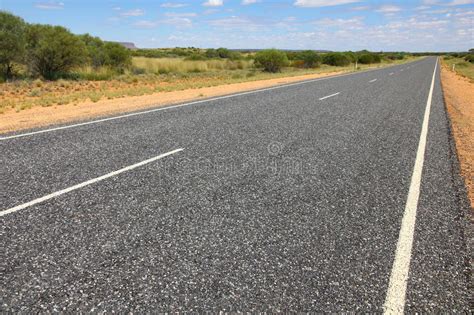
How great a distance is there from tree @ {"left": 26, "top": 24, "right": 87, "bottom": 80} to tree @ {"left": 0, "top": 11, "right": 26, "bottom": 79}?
93 cm

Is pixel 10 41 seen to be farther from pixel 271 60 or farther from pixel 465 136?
pixel 271 60

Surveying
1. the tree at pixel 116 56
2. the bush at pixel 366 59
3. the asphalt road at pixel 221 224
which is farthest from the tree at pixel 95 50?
the bush at pixel 366 59

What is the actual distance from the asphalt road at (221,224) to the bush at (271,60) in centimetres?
3244

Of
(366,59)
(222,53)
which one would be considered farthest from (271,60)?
(366,59)

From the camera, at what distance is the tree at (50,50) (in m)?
21.8

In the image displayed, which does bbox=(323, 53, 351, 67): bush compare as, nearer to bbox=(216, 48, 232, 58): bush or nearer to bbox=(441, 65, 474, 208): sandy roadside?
bbox=(216, 48, 232, 58): bush

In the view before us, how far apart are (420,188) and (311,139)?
2663 mm

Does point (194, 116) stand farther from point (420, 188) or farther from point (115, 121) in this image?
point (420, 188)

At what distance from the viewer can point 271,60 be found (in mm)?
37656

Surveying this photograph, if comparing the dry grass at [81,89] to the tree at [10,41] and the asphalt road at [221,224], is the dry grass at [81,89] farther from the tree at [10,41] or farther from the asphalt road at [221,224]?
the asphalt road at [221,224]

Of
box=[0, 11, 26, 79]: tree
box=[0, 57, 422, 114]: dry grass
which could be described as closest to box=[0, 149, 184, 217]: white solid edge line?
box=[0, 57, 422, 114]: dry grass

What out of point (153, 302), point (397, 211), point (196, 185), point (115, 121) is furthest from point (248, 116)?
point (153, 302)

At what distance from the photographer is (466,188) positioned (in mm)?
4777

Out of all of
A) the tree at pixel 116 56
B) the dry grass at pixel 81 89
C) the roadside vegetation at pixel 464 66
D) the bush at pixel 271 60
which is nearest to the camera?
the dry grass at pixel 81 89
